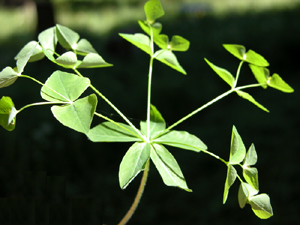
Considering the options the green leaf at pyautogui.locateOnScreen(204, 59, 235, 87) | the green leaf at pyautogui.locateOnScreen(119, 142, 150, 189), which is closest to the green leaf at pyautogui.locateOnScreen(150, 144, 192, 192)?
the green leaf at pyautogui.locateOnScreen(119, 142, 150, 189)

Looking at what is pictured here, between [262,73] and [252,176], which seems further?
[262,73]

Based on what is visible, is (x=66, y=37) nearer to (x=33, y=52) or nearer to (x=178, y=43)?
(x=33, y=52)

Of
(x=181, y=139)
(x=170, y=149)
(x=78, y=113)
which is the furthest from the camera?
(x=170, y=149)

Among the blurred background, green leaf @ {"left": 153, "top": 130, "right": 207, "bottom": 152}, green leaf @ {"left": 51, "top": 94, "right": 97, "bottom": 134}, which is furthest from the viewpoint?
the blurred background

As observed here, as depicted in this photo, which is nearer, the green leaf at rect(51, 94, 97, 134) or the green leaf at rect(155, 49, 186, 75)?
the green leaf at rect(51, 94, 97, 134)

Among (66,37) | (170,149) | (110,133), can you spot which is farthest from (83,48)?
(170,149)

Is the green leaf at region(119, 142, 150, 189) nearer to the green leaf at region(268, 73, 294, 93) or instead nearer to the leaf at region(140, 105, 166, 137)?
the leaf at region(140, 105, 166, 137)
